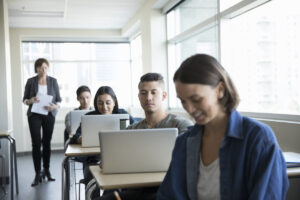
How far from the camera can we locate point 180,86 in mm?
1322

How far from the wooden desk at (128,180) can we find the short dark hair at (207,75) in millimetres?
625

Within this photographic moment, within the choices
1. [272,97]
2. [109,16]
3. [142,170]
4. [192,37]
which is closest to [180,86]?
[142,170]

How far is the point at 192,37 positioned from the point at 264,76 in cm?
189

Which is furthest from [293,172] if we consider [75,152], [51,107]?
[51,107]

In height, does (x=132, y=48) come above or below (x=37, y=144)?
above

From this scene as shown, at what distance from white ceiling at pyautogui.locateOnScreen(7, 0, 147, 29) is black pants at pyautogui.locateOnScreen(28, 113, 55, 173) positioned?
188cm

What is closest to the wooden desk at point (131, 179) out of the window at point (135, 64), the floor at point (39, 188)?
the floor at point (39, 188)

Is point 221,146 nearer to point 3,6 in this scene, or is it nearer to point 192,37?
point 192,37

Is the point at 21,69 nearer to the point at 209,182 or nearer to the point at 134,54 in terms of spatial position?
the point at 134,54

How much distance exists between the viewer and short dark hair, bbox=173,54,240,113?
1291 millimetres

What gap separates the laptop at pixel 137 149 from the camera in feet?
6.26

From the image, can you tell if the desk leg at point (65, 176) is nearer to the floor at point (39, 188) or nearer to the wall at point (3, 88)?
the floor at point (39, 188)

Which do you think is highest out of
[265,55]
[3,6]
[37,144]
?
[3,6]

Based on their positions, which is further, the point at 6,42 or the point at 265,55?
the point at 6,42
